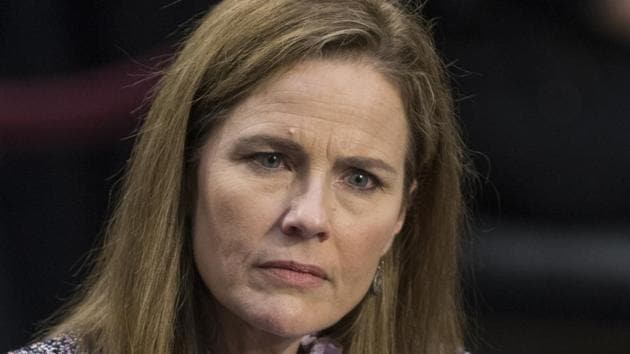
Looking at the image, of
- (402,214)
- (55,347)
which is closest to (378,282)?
(402,214)

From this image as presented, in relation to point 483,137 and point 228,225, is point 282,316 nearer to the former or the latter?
point 228,225

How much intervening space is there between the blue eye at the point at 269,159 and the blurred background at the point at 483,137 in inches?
28.9

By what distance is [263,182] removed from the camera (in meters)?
1.89

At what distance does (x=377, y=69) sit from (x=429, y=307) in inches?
19.3

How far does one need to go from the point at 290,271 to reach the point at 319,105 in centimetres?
26

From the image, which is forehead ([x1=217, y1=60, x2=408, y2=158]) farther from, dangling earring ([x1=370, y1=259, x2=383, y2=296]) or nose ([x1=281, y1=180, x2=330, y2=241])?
dangling earring ([x1=370, y1=259, x2=383, y2=296])

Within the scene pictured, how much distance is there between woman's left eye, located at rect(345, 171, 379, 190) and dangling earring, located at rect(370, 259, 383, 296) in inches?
8.6

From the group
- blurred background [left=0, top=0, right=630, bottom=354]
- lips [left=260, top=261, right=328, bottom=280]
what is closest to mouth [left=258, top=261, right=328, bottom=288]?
lips [left=260, top=261, right=328, bottom=280]

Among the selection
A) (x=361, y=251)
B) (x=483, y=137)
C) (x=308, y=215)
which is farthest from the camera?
(x=483, y=137)

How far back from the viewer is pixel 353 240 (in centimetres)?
193

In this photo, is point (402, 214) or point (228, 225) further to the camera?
point (402, 214)

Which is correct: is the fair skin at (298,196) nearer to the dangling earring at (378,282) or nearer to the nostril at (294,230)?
the nostril at (294,230)

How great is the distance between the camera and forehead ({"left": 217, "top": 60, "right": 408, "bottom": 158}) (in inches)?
75.3

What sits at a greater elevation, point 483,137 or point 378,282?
point 483,137
